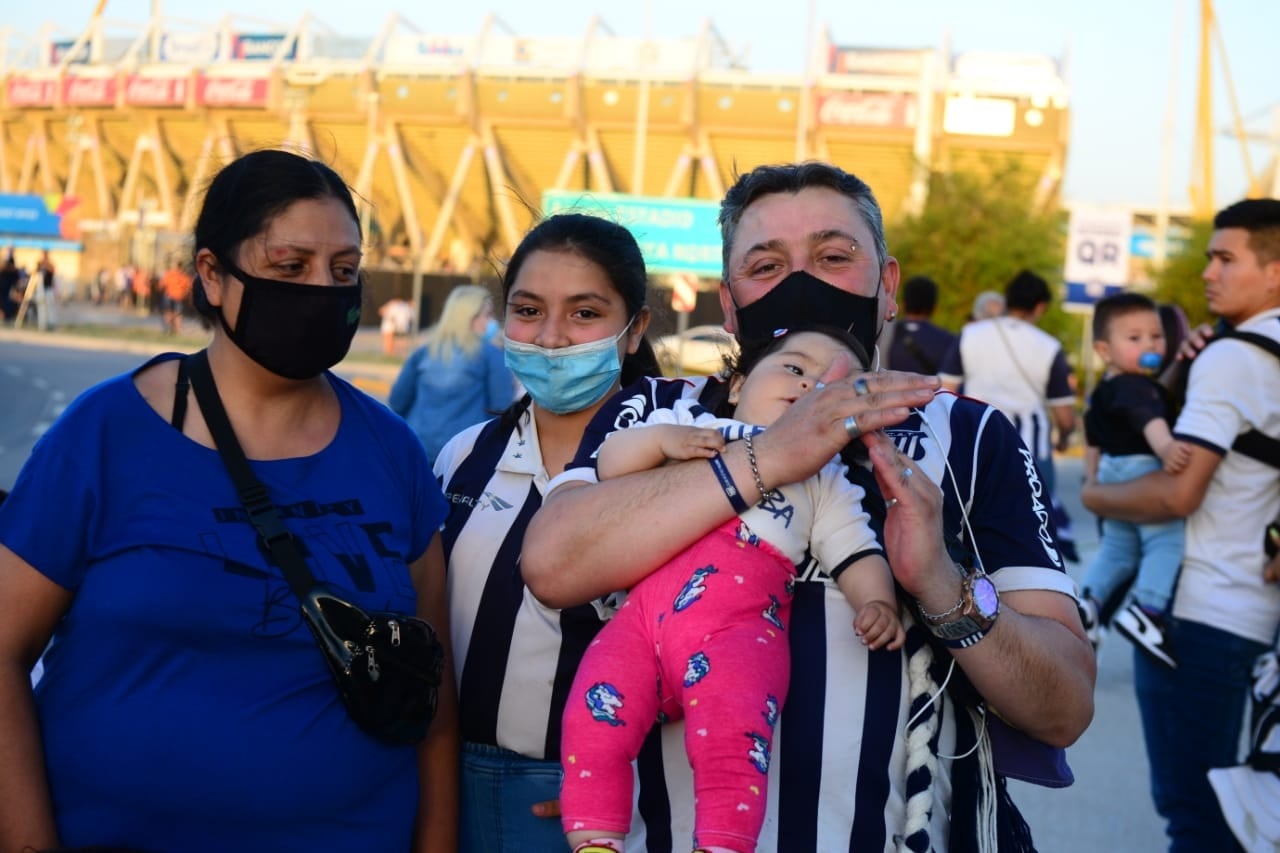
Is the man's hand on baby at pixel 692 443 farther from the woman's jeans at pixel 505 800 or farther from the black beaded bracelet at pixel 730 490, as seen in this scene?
the woman's jeans at pixel 505 800

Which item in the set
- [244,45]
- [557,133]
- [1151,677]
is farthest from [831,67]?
[1151,677]

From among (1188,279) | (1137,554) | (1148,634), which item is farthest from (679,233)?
(1148,634)

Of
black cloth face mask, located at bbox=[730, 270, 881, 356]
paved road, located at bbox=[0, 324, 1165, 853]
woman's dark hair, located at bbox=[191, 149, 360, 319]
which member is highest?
woman's dark hair, located at bbox=[191, 149, 360, 319]

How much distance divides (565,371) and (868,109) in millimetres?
43744

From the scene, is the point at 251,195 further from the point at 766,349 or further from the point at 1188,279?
the point at 1188,279

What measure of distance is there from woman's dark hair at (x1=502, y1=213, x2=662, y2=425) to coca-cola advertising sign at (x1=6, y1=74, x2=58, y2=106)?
6414cm

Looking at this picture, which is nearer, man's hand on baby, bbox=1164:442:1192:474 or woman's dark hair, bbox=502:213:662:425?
woman's dark hair, bbox=502:213:662:425

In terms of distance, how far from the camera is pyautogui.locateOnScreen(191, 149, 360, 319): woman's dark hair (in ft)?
8.25

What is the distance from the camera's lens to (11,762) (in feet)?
7.29

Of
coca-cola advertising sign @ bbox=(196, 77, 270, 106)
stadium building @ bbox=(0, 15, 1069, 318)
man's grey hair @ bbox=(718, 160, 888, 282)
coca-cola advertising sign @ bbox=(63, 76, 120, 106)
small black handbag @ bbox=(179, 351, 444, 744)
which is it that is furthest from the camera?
coca-cola advertising sign @ bbox=(63, 76, 120, 106)

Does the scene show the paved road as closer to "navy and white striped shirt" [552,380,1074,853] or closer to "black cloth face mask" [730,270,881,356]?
"navy and white striped shirt" [552,380,1074,853]

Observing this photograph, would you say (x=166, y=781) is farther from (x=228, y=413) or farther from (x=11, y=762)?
(x=228, y=413)

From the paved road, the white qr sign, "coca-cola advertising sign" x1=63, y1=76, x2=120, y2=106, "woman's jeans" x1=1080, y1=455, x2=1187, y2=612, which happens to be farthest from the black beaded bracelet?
"coca-cola advertising sign" x1=63, y1=76, x2=120, y2=106

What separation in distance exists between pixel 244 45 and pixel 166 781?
58.9 meters
